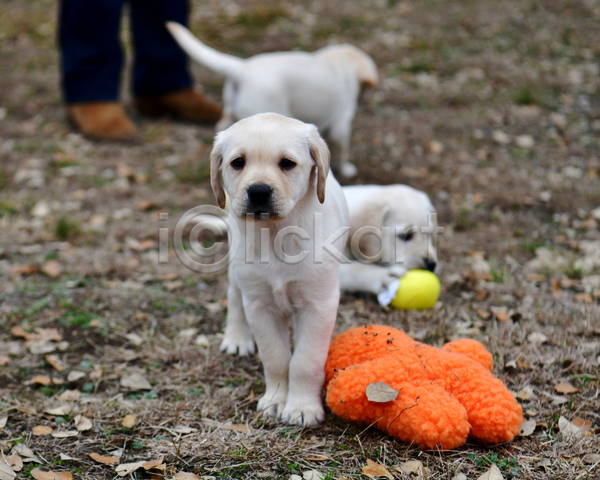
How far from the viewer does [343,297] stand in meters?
3.23

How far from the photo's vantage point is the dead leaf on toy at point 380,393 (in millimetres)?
1990

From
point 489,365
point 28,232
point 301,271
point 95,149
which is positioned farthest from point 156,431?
point 95,149

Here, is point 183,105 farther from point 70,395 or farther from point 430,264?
point 70,395

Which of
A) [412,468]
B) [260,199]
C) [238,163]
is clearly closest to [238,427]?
[412,468]

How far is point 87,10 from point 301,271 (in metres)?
4.17

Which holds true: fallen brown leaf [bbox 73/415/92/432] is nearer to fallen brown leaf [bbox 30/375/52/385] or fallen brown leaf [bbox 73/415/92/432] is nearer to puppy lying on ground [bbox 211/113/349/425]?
fallen brown leaf [bbox 30/375/52/385]

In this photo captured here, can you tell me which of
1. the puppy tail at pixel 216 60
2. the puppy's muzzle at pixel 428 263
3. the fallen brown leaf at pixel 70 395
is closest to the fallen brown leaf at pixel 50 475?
the fallen brown leaf at pixel 70 395

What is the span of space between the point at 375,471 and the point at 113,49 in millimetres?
4722

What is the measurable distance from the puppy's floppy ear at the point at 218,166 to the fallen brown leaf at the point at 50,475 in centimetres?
109

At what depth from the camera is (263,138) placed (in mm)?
2008

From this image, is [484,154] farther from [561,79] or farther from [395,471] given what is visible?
[395,471]

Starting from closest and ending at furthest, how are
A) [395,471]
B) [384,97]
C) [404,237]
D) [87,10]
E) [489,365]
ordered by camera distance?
[395,471] → [489,365] → [404,237] → [87,10] → [384,97]

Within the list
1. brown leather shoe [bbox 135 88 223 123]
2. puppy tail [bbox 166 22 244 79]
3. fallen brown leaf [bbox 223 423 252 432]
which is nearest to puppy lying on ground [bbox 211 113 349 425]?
fallen brown leaf [bbox 223 423 252 432]

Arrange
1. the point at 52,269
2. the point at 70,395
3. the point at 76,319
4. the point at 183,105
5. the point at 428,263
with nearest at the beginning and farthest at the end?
the point at 70,395 → the point at 76,319 → the point at 428,263 → the point at 52,269 → the point at 183,105
